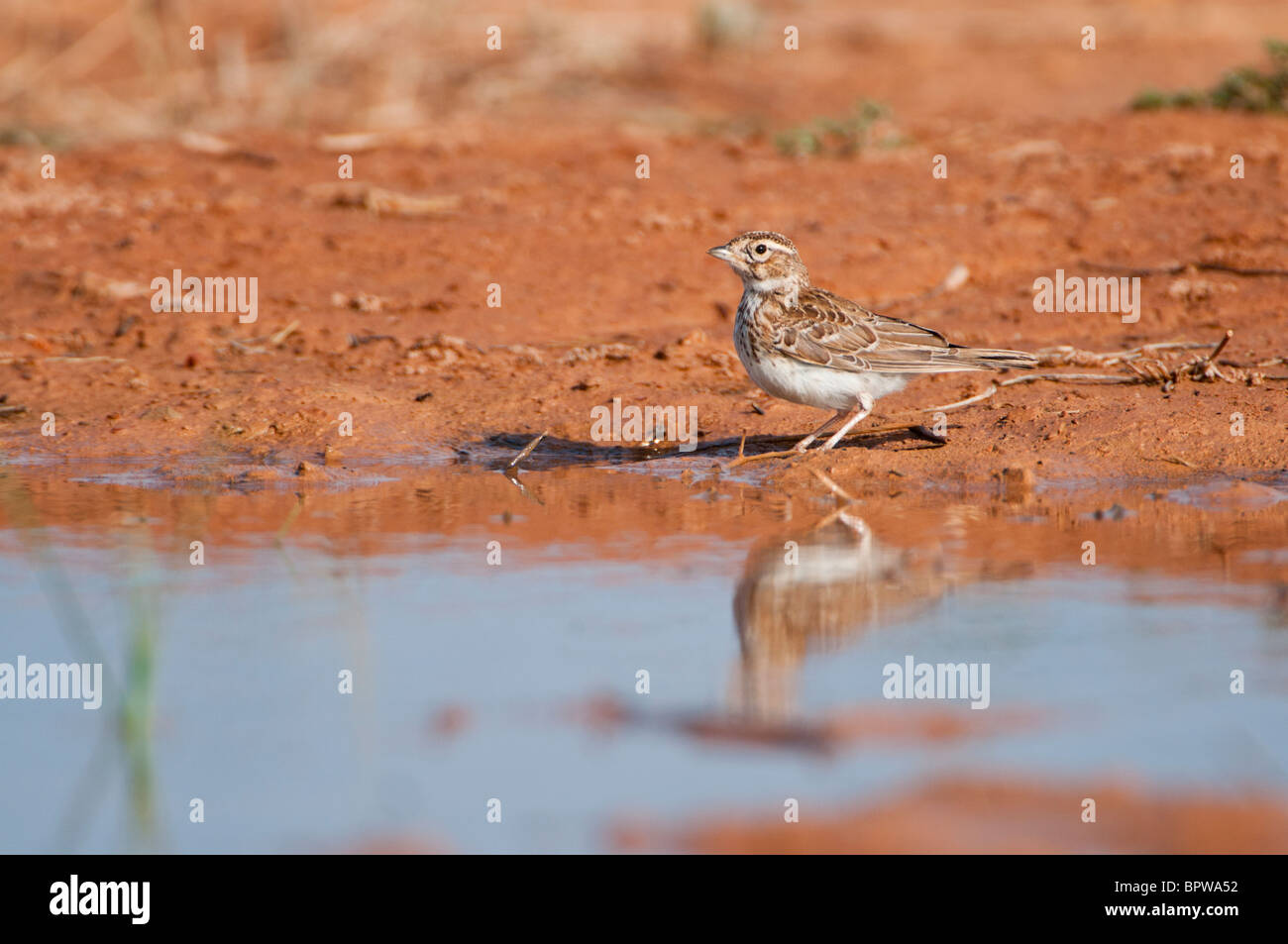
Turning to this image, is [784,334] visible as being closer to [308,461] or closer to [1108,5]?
[308,461]

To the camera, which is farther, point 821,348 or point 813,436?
point 813,436

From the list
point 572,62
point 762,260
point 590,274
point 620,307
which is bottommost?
point 762,260

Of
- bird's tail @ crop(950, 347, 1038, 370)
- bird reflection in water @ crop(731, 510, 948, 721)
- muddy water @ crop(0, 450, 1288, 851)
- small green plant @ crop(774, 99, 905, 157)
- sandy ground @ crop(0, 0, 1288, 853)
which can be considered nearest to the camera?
muddy water @ crop(0, 450, 1288, 851)

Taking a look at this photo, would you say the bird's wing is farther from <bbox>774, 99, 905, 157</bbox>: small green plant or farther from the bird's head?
<bbox>774, 99, 905, 157</bbox>: small green plant

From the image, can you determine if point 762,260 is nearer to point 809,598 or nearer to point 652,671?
point 809,598

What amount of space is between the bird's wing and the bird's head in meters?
0.22

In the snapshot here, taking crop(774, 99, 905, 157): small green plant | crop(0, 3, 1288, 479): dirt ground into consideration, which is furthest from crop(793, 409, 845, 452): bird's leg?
crop(774, 99, 905, 157): small green plant

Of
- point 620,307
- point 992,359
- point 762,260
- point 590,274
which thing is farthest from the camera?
point 590,274

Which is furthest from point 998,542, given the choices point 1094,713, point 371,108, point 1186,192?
point 371,108

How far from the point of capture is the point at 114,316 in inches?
414

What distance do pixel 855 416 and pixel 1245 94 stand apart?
792cm

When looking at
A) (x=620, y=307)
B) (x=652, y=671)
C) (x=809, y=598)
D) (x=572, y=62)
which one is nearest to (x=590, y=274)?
(x=620, y=307)

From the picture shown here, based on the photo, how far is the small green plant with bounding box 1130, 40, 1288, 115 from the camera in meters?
13.7

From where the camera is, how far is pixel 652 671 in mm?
4664
